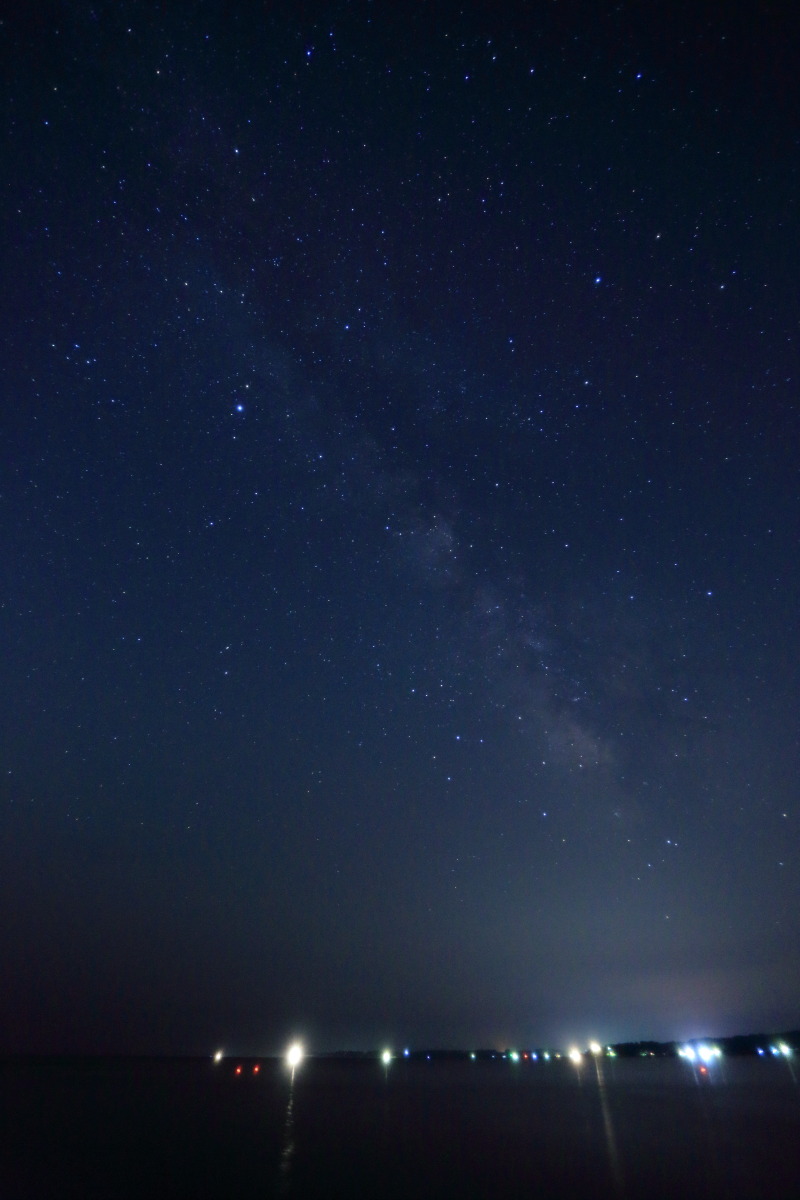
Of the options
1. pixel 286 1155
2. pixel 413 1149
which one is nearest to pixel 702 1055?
pixel 413 1149

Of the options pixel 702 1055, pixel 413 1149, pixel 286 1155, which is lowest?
pixel 286 1155

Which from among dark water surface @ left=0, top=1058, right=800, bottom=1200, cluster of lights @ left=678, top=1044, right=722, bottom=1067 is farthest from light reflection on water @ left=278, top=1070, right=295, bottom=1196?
cluster of lights @ left=678, top=1044, right=722, bottom=1067

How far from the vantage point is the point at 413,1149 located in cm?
2097

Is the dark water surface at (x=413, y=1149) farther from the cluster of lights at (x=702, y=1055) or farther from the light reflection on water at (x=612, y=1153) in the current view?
the cluster of lights at (x=702, y=1055)

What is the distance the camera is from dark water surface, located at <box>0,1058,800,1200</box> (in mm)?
15898

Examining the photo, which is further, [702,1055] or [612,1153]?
[702,1055]

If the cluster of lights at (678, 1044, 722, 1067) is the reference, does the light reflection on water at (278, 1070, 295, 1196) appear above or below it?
below

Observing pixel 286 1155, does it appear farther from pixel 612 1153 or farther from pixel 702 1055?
pixel 702 1055

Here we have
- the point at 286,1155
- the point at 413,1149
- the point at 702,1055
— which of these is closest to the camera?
the point at 286,1155

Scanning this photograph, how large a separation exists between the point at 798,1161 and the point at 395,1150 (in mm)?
11816

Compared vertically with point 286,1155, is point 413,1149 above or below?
above

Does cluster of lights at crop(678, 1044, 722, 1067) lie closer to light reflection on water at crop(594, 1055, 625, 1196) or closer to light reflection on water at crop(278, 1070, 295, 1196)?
light reflection on water at crop(594, 1055, 625, 1196)

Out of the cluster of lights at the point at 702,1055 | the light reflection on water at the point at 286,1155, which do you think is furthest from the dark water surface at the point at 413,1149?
the cluster of lights at the point at 702,1055

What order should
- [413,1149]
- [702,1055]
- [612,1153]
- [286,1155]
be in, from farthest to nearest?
[702,1055]
[413,1149]
[286,1155]
[612,1153]
